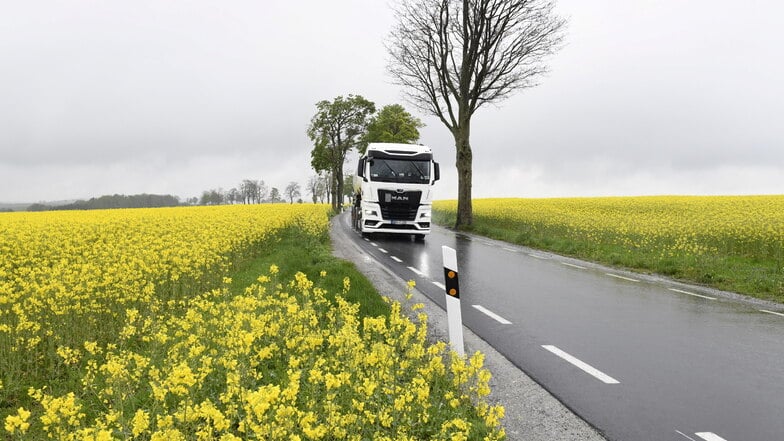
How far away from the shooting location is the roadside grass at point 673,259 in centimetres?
1050

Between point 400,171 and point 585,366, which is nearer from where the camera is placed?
point 585,366

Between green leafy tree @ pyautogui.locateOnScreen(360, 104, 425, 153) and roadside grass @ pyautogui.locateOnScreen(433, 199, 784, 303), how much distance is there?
1404 inches

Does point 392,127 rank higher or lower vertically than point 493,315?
higher

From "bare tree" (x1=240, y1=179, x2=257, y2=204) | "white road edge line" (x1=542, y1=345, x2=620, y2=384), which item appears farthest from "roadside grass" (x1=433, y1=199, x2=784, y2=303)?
"bare tree" (x1=240, y1=179, x2=257, y2=204)

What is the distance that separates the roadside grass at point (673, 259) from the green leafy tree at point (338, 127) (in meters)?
36.2

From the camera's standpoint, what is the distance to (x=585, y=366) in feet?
17.8

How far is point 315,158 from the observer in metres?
57.2

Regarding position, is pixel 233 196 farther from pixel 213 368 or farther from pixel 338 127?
pixel 213 368

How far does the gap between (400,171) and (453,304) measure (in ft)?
46.0

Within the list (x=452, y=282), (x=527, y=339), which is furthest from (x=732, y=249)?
(x=452, y=282)

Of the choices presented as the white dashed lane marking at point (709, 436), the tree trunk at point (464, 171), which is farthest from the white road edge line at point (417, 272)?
the tree trunk at point (464, 171)

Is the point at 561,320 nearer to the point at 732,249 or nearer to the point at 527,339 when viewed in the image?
the point at 527,339

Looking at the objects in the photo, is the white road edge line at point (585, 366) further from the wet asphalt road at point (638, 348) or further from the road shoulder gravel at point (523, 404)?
the road shoulder gravel at point (523, 404)

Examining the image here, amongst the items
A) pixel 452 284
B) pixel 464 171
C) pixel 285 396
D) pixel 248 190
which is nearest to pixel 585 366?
pixel 452 284
